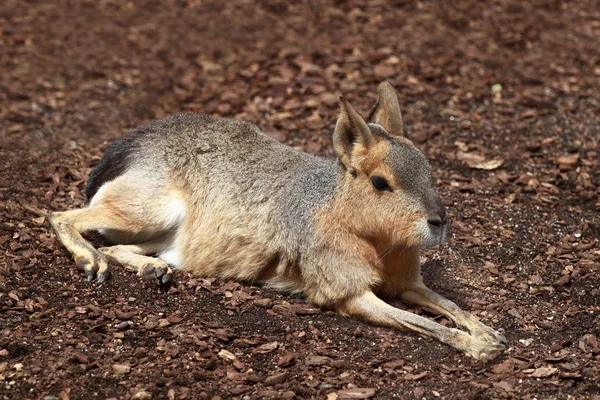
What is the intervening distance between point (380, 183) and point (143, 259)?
2020mm

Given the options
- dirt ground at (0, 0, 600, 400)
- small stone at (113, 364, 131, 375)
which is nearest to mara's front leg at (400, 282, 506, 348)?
dirt ground at (0, 0, 600, 400)

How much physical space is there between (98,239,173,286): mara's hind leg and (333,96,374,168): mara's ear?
1.59 metres

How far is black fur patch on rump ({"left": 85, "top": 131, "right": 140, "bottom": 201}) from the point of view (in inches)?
282

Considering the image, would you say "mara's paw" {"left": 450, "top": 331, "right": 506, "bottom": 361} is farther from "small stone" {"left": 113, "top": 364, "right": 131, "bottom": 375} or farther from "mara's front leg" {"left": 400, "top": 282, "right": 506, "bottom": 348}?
"small stone" {"left": 113, "top": 364, "right": 131, "bottom": 375}

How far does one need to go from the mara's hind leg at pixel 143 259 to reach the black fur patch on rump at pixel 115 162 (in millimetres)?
589

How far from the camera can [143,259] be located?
268 inches

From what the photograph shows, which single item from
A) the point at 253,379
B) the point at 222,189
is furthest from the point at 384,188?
the point at 253,379

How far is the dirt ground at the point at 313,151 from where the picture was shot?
5535 millimetres

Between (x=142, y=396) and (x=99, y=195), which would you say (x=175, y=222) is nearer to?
(x=99, y=195)

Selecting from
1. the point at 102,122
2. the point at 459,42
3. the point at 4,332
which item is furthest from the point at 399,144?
the point at 459,42

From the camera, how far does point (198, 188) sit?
700 cm

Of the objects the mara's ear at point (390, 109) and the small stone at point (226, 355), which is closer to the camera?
the small stone at point (226, 355)

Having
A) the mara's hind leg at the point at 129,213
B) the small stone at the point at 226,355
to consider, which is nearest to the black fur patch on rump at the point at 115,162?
the mara's hind leg at the point at 129,213

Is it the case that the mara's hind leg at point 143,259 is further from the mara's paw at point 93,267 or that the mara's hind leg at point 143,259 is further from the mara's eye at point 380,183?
the mara's eye at point 380,183
